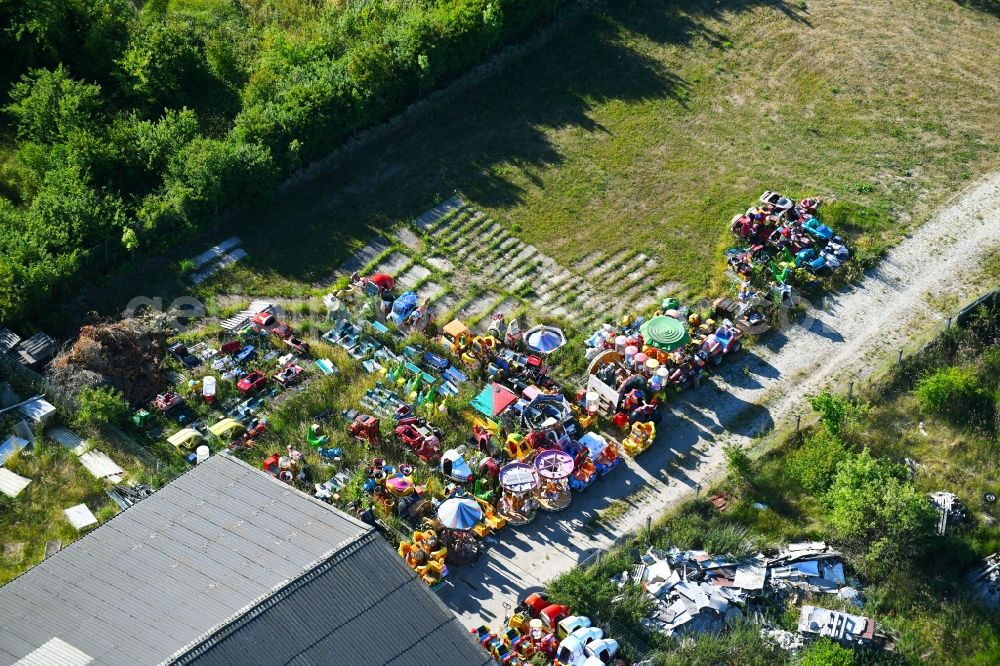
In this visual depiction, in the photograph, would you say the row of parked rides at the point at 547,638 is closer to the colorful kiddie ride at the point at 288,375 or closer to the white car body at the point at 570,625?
the white car body at the point at 570,625

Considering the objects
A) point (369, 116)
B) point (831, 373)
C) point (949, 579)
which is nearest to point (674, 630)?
point (949, 579)

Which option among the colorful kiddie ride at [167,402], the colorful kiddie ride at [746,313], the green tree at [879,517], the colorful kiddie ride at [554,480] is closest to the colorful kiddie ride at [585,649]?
the colorful kiddie ride at [554,480]

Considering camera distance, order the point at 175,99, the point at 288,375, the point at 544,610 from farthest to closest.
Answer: the point at 175,99, the point at 288,375, the point at 544,610

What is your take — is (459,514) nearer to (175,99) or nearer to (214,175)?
(214,175)

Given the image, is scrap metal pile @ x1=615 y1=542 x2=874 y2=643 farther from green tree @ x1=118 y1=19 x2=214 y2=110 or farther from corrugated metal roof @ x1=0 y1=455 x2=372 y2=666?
green tree @ x1=118 y1=19 x2=214 y2=110

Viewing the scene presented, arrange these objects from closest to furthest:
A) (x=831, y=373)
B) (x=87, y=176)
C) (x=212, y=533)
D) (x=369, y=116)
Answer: (x=212, y=533), (x=831, y=373), (x=87, y=176), (x=369, y=116)

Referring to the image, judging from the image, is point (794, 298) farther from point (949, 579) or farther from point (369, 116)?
point (369, 116)

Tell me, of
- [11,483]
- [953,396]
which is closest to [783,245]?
Answer: [953,396]
